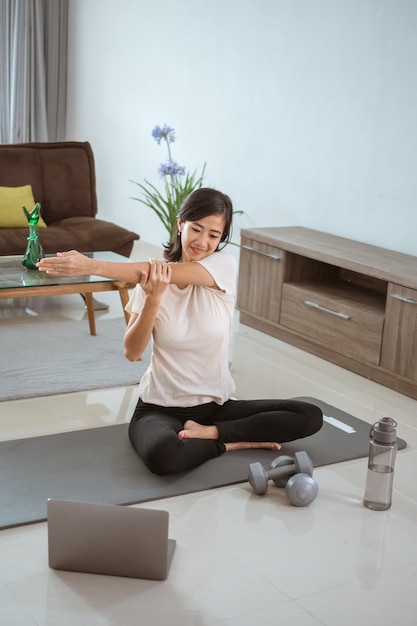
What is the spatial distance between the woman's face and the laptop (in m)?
0.94

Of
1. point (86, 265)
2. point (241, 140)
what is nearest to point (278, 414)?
point (86, 265)

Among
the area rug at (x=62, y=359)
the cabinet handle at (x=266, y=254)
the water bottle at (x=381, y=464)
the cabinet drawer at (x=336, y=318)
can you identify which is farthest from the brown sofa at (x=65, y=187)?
the water bottle at (x=381, y=464)

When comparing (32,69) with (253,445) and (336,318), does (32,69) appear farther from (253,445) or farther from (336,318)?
(253,445)

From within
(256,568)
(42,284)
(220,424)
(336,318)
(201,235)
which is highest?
(201,235)

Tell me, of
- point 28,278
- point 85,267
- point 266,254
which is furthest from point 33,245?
point 85,267

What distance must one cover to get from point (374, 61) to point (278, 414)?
208 centimetres

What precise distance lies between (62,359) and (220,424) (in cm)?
116

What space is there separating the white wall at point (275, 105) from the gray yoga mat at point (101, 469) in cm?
147

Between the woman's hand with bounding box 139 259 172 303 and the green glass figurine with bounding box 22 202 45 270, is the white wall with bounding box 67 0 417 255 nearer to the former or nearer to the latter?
the green glass figurine with bounding box 22 202 45 270

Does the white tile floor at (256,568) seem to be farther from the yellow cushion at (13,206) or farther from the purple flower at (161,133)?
the purple flower at (161,133)

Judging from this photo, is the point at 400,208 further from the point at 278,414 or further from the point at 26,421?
the point at 26,421

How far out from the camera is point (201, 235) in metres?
2.58

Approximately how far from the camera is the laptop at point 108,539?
1.96 m

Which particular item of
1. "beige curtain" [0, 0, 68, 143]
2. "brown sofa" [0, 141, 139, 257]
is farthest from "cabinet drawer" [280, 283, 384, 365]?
"beige curtain" [0, 0, 68, 143]
